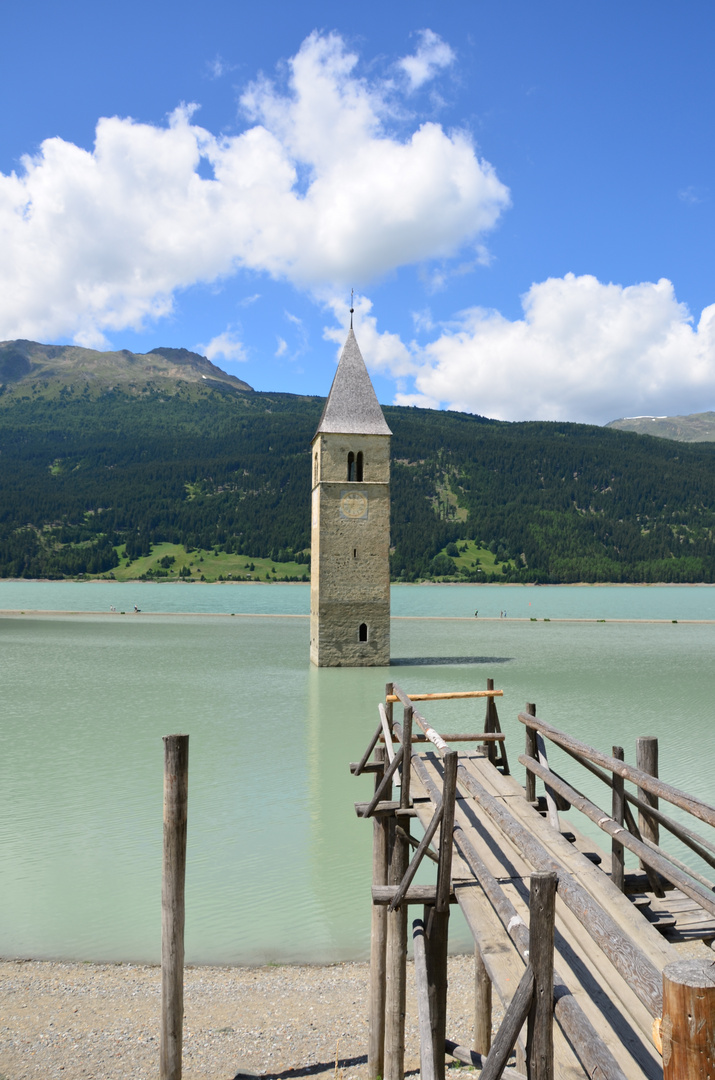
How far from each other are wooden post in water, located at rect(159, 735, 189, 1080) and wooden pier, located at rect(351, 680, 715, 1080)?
1.91 meters

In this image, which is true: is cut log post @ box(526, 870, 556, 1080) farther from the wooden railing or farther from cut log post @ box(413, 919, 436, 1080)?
cut log post @ box(413, 919, 436, 1080)

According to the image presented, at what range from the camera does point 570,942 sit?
511 centimetres

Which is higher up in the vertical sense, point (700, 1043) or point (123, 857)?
point (700, 1043)

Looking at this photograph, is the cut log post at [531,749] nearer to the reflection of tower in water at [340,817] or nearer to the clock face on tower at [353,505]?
the reflection of tower in water at [340,817]

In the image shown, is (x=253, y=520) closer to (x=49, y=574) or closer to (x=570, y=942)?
(x=49, y=574)

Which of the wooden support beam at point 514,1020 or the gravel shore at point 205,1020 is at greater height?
the wooden support beam at point 514,1020

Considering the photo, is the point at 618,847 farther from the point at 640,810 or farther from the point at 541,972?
the point at 541,972

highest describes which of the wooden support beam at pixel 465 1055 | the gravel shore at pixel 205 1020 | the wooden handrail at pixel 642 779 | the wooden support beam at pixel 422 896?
the wooden handrail at pixel 642 779

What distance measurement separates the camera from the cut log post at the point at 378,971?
7695 millimetres

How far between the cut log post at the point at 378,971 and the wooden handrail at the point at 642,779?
2129 mm

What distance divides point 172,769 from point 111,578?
15953 centimetres

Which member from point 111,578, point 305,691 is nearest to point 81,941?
point 305,691

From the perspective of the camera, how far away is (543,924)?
3777 millimetres

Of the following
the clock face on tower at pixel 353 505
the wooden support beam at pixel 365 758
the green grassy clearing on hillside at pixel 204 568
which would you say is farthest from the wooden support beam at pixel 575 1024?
the green grassy clearing on hillside at pixel 204 568
